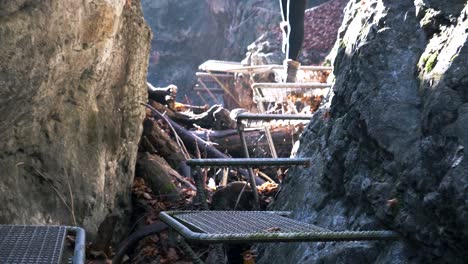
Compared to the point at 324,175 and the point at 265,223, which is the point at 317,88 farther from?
the point at 265,223

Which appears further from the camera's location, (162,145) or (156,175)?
(162,145)

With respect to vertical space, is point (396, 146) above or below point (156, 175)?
above

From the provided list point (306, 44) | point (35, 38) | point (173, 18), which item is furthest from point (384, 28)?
point (173, 18)

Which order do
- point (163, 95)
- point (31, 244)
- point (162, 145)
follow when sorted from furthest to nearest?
point (163, 95)
point (162, 145)
point (31, 244)

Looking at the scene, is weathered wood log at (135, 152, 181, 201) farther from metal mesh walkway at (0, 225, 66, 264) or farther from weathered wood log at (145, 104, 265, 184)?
metal mesh walkway at (0, 225, 66, 264)

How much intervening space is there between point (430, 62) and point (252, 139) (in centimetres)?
412

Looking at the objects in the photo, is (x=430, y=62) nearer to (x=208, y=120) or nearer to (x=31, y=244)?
(x=31, y=244)

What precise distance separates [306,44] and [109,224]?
48.7 feet

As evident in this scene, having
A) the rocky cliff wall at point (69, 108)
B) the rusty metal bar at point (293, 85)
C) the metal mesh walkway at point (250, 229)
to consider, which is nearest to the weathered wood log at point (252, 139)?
the rusty metal bar at point (293, 85)

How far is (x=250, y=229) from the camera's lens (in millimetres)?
2809

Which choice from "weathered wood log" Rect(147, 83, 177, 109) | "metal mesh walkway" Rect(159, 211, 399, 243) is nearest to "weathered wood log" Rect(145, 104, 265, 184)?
"weathered wood log" Rect(147, 83, 177, 109)

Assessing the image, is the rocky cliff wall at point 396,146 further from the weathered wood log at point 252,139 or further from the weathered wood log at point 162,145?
the weathered wood log at point 252,139

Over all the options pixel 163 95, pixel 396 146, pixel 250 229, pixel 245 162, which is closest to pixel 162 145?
pixel 163 95

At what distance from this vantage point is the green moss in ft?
9.04
